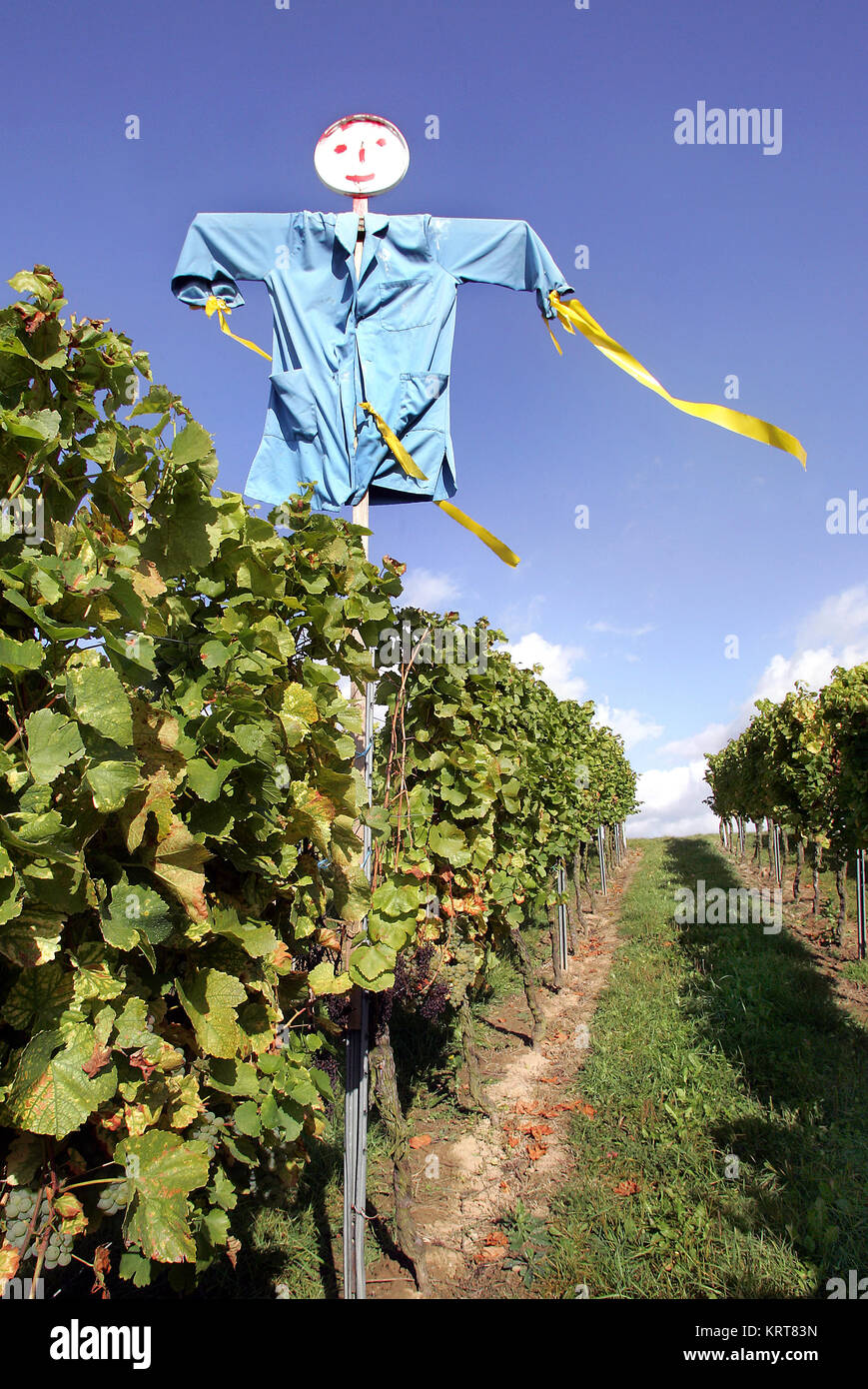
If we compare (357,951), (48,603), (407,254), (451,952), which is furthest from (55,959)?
(451,952)

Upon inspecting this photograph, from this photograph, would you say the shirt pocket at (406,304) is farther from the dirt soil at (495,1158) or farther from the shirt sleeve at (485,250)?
the dirt soil at (495,1158)

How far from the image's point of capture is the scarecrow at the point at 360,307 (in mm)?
3559

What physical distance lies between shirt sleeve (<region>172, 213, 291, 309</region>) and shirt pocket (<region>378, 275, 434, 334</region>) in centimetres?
57

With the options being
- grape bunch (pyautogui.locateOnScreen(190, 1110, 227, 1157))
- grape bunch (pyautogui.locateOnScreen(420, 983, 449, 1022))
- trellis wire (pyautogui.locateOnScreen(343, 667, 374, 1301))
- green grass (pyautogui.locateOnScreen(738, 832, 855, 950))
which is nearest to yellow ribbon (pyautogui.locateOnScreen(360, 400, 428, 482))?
trellis wire (pyautogui.locateOnScreen(343, 667, 374, 1301))

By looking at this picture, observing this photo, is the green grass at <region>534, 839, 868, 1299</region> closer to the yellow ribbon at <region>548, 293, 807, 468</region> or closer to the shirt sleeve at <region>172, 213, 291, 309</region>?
the yellow ribbon at <region>548, 293, 807, 468</region>

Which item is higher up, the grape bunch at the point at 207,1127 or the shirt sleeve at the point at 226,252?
the shirt sleeve at the point at 226,252

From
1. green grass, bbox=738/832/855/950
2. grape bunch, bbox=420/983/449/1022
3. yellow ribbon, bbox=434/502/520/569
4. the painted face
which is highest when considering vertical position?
the painted face

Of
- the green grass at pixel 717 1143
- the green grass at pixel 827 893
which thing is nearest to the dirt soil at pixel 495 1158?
the green grass at pixel 717 1143

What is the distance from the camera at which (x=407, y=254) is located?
3.75 metres

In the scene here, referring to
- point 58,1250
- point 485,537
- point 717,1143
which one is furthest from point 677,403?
point 717,1143

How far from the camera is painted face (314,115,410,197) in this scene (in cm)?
373

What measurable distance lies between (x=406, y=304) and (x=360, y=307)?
230mm
